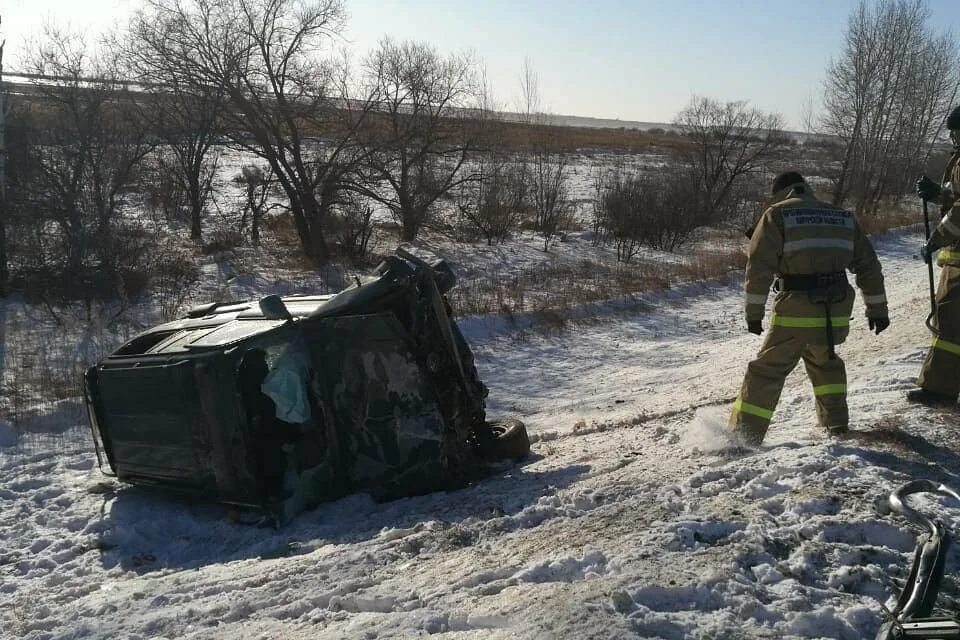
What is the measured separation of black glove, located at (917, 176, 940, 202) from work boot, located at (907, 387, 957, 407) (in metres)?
1.44

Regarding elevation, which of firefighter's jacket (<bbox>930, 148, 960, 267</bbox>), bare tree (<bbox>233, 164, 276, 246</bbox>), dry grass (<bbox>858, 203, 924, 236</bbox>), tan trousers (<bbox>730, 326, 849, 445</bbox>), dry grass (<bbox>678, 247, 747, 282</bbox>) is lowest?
dry grass (<bbox>678, 247, 747, 282</bbox>)

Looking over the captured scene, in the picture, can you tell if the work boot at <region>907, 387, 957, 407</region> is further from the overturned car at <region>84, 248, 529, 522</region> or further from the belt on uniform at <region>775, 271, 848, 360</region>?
the overturned car at <region>84, 248, 529, 522</region>

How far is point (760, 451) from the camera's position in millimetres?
4633

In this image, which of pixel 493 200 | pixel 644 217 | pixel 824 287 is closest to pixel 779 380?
pixel 824 287

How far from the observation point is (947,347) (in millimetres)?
5215

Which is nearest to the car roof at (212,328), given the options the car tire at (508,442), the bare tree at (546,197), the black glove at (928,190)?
the car tire at (508,442)

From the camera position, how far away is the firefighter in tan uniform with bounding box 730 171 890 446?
15.5ft

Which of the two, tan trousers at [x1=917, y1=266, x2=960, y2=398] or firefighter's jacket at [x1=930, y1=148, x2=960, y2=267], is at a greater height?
firefighter's jacket at [x1=930, y1=148, x2=960, y2=267]

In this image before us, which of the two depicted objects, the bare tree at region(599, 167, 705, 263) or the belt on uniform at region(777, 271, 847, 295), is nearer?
the belt on uniform at region(777, 271, 847, 295)

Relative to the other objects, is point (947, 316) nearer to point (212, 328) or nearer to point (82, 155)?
point (212, 328)

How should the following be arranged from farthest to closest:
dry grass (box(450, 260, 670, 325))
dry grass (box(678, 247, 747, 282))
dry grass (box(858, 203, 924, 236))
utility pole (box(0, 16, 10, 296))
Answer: dry grass (box(858, 203, 924, 236)), dry grass (box(678, 247, 747, 282)), utility pole (box(0, 16, 10, 296)), dry grass (box(450, 260, 670, 325))

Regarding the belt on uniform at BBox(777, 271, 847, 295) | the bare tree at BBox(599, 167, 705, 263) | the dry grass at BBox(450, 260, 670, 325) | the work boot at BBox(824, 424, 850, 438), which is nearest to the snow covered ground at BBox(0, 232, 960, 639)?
the work boot at BBox(824, 424, 850, 438)

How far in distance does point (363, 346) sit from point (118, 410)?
2000mm

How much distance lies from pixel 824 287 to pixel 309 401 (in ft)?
11.1
